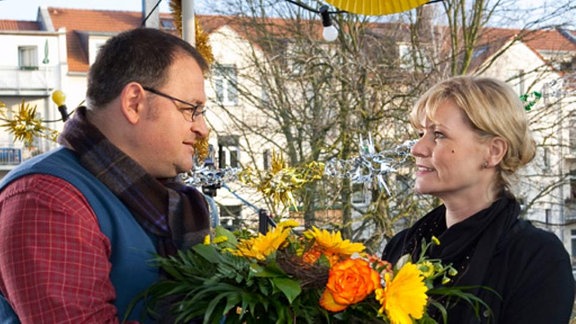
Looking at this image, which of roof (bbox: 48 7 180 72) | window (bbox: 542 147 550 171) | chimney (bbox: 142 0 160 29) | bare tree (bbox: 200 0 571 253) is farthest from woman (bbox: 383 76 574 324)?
roof (bbox: 48 7 180 72)

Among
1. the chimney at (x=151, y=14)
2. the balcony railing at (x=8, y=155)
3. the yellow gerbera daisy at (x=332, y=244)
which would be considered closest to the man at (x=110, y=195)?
the yellow gerbera daisy at (x=332, y=244)

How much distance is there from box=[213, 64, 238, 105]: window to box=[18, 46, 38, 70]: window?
1484 centimetres

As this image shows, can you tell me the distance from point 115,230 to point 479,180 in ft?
3.81

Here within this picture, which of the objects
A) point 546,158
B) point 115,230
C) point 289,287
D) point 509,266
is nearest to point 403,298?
point 289,287

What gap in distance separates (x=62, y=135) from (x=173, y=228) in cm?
31

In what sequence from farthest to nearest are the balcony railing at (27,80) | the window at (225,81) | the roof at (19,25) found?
the roof at (19,25) < the balcony railing at (27,80) < the window at (225,81)

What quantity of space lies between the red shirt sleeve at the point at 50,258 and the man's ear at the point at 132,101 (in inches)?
9.4

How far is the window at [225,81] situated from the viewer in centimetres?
1591

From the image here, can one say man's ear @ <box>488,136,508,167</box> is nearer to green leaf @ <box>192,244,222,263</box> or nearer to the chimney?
green leaf @ <box>192,244,222,263</box>

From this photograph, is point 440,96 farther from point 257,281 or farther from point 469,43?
point 469,43

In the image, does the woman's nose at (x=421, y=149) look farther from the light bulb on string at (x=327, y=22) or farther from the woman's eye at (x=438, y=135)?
the light bulb on string at (x=327, y=22)

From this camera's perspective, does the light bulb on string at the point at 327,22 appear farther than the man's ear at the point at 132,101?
Yes

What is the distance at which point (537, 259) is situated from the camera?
2410 millimetres

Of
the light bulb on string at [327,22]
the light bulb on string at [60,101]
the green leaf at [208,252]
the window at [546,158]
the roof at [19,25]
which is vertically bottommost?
the window at [546,158]
